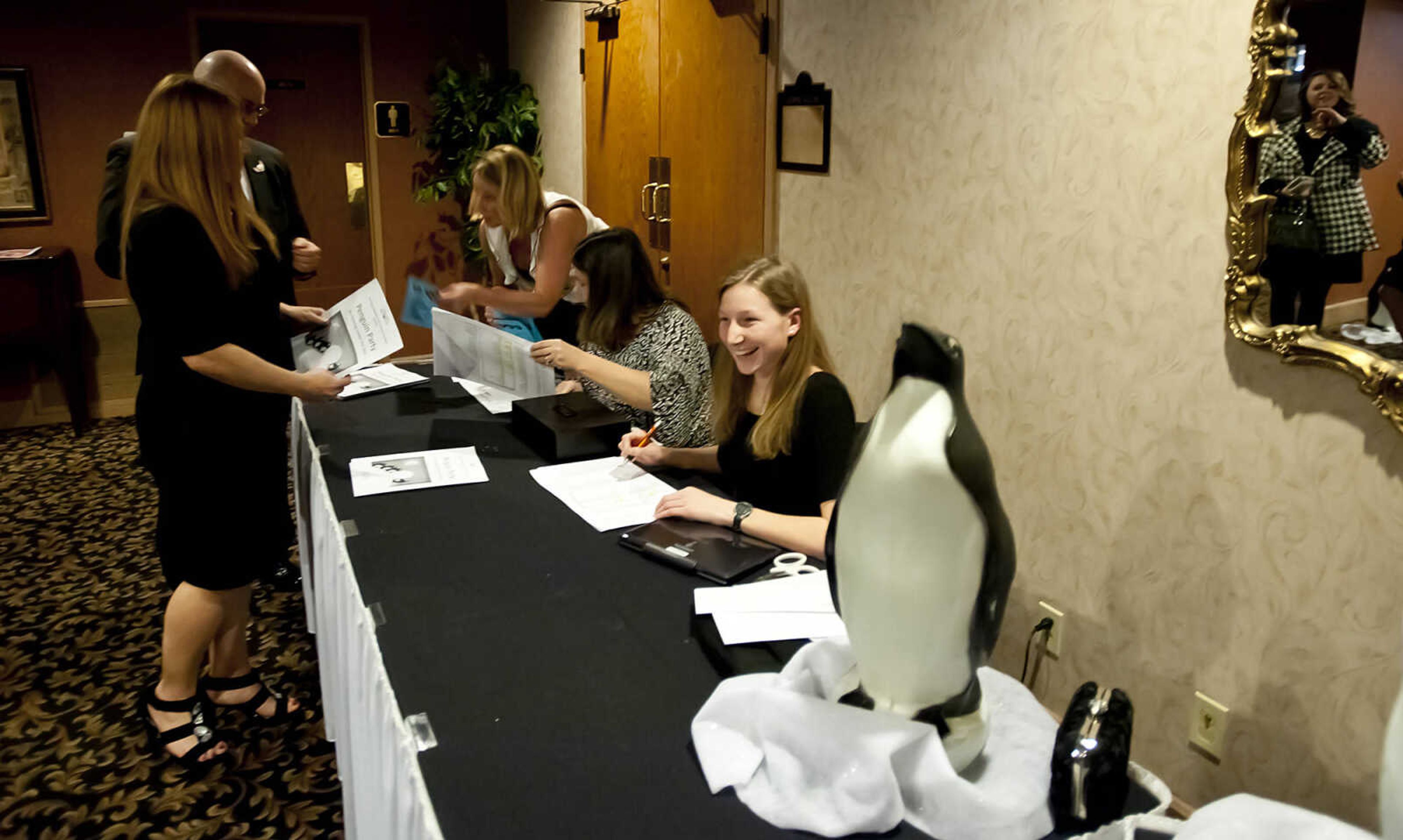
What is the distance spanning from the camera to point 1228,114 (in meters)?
1.88

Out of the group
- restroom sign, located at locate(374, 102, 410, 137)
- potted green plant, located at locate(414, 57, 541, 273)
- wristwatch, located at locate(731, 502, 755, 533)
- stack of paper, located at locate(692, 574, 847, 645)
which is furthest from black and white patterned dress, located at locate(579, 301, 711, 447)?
restroom sign, located at locate(374, 102, 410, 137)

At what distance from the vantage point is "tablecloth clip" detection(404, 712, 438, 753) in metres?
1.19

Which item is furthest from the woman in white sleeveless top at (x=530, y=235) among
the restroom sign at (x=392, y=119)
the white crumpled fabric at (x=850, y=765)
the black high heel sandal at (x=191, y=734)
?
the restroom sign at (x=392, y=119)

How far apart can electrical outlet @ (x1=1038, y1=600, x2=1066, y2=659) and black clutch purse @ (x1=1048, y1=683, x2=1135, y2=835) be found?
1.40m

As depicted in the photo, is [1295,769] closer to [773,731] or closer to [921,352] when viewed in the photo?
[773,731]

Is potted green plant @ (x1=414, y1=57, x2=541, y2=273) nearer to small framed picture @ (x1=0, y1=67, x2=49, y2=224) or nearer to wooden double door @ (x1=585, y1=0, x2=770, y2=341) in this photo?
wooden double door @ (x1=585, y1=0, x2=770, y2=341)

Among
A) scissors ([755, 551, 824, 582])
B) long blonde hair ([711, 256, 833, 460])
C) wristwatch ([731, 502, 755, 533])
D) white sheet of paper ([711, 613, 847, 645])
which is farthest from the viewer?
long blonde hair ([711, 256, 833, 460])

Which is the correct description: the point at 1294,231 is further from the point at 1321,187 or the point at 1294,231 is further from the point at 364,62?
the point at 364,62

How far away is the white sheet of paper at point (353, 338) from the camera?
243cm

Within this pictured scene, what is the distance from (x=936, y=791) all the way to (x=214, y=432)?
69.4 inches

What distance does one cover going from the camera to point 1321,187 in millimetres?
1758

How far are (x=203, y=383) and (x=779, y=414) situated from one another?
4.12 ft

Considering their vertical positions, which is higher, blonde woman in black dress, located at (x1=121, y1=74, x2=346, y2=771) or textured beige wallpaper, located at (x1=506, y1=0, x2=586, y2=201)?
textured beige wallpaper, located at (x1=506, y1=0, x2=586, y2=201)

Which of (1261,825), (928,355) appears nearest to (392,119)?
(928,355)
